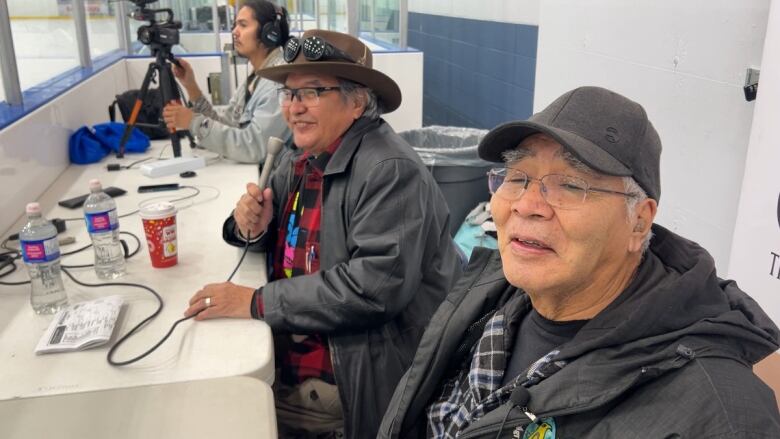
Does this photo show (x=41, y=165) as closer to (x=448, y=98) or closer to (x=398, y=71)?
(x=398, y=71)

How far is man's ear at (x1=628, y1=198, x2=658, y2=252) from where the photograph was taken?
38.2 inches

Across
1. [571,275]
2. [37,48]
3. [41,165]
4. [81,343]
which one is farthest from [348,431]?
[37,48]

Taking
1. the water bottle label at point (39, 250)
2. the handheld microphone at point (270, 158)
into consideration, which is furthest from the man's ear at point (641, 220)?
the water bottle label at point (39, 250)

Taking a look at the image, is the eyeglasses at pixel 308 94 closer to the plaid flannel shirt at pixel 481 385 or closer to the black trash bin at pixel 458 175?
the plaid flannel shirt at pixel 481 385

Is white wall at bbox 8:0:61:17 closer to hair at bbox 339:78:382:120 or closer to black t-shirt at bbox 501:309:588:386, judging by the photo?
hair at bbox 339:78:382:120

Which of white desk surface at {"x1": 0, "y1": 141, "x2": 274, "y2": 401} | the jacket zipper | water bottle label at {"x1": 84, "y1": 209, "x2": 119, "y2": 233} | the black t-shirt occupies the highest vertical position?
water bottle label at {"x1": 84, "y1": 209, "x2": 119, "y2": 233}

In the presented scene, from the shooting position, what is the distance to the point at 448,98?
6.20 metres

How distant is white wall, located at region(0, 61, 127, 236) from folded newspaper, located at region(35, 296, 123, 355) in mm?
726

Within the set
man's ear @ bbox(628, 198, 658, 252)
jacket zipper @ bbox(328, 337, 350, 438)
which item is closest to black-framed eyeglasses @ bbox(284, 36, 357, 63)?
jacket zipper @ bbox(328, 337, 350, 438)

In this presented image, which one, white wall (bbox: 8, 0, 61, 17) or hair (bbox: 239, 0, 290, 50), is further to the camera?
hair (bbox: 239, 0, 290, 50)

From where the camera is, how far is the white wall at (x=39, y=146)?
6.38 ft

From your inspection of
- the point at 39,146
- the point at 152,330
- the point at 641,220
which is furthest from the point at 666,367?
the point at 39,146

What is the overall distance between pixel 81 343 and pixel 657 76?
2096mm

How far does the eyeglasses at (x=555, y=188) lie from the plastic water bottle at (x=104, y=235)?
1001 mm
